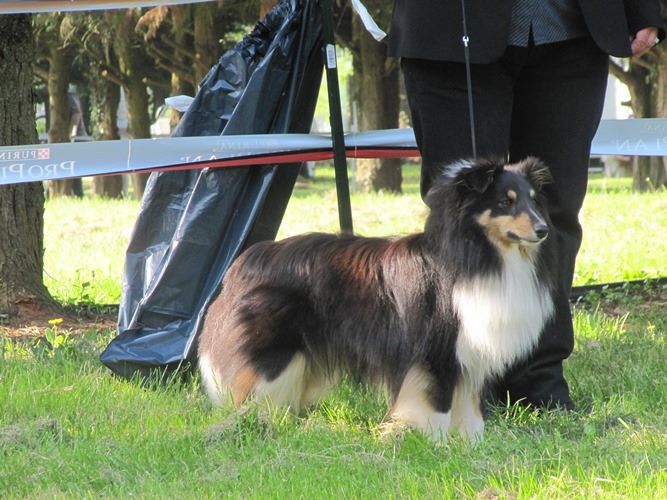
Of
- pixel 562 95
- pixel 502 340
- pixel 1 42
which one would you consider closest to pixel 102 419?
pixel 502 340

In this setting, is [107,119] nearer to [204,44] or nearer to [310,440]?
[204,44]

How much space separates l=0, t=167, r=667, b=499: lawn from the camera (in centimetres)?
328

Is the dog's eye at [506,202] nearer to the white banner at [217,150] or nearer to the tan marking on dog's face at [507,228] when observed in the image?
the tan marking on dog's face at [507,228]

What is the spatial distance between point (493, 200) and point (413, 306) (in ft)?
1.71

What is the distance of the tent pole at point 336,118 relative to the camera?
4.96 meters

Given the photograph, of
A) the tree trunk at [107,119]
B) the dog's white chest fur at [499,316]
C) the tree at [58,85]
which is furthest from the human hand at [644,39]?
the tree trunk at [107,119]

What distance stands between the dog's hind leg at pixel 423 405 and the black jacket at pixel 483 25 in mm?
1292

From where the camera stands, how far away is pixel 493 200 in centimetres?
388

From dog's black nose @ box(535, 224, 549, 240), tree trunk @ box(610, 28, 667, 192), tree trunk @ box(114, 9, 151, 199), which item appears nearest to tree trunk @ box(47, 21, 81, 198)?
tree trunk @ box(114, 9, 151, 199)

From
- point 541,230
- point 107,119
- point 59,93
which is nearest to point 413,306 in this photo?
point 541,230

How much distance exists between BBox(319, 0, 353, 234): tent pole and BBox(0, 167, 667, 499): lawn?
98 cm

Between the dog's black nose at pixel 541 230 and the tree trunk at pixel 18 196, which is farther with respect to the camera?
the tree trunk at pixel 18 196

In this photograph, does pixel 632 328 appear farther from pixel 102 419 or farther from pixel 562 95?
pixel 102 419

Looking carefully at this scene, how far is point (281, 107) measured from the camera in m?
5.10
